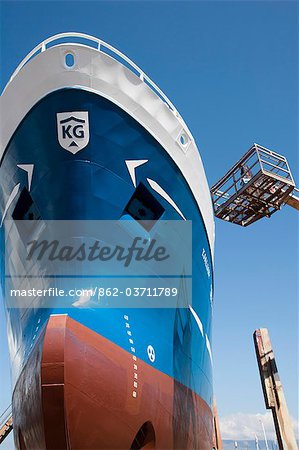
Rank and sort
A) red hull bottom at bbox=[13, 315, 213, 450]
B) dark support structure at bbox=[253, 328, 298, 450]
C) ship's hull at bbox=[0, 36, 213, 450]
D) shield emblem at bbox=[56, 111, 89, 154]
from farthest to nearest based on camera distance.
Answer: dark support structure at bbox=[253, 328, 298, 450], shield emblem at bbox=[56, 111, 89, 154], ship's hull at bbox=[0, 36, 213, 450], red hull bottom at bbox=[13, 315, 213, 450]

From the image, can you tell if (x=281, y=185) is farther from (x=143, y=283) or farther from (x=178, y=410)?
(x=178, y=410)

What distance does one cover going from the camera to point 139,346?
599 cm

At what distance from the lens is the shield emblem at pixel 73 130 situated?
6.22m

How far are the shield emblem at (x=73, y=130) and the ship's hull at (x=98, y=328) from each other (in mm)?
67

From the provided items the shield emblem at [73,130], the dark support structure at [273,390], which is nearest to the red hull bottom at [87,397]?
the dark support structure at [273,390]

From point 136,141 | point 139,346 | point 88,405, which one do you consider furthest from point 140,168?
point 88,405

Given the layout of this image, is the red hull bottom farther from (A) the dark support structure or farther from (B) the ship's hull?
(A) the dark support structure

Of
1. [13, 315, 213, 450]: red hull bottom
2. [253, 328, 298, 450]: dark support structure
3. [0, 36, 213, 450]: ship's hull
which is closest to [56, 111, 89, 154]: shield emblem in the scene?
[0, 36, 213, 450]: ship's hull

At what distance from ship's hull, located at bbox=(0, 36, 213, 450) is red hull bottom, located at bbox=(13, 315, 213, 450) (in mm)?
13

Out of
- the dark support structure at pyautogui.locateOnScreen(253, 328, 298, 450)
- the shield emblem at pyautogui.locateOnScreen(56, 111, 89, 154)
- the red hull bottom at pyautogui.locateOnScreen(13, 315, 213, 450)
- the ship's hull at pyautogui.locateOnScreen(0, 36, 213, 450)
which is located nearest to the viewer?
the red hull bottom at pyautogui.locateOnScreen(13, 315, 213, 450)

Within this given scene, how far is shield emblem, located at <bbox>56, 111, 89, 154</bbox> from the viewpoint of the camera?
20.4ft

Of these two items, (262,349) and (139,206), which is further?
(262,349)

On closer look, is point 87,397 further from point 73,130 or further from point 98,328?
point 73,130

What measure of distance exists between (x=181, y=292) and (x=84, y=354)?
2432mm
